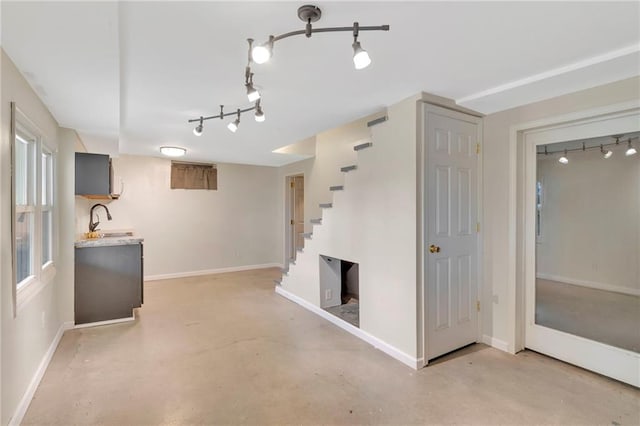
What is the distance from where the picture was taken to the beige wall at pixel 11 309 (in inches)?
70.6

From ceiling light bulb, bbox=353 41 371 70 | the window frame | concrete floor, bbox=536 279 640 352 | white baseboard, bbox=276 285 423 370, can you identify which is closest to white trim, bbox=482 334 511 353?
concrete floor, bbox=536 279 640 352

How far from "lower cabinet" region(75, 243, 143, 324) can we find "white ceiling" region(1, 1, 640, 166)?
1565 mm

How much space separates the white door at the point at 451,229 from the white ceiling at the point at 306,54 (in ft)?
1.03

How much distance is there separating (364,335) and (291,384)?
1.07 metres

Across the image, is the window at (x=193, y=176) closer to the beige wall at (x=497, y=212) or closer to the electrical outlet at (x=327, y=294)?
the electrical outlet at (x=327, y=294)

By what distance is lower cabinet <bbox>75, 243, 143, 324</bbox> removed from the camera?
3609mm

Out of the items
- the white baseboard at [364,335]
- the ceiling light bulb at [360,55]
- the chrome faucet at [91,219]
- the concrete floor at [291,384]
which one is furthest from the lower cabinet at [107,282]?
the ceiling light bulb at [360,55]

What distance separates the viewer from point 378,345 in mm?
3008

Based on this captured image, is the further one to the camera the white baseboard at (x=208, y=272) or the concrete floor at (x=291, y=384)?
the white baseboard at (x=208, y=272)

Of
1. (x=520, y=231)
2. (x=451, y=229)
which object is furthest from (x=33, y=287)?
(x=520, y=231)

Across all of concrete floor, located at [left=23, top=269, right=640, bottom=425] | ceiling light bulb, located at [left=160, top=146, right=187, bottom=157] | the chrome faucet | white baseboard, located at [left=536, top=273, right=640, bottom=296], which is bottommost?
concrete floor, located at [left=23, top=269, right=640, bottom=425]

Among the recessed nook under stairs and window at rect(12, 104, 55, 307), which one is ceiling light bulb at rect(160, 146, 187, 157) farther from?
the recessed nook under stairs

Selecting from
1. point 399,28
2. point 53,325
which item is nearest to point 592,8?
point 399,28

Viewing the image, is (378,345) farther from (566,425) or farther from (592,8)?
(592,8)
